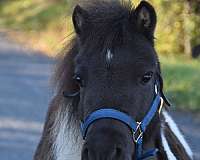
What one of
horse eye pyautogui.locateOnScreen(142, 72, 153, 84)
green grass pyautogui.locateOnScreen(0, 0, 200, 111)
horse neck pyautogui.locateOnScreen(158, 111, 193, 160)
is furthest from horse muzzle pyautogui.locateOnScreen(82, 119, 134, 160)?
green grass pyautogui.locateOnScreen(0, 0, 200, 111)

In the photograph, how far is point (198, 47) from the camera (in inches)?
628

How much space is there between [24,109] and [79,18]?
8.11 m

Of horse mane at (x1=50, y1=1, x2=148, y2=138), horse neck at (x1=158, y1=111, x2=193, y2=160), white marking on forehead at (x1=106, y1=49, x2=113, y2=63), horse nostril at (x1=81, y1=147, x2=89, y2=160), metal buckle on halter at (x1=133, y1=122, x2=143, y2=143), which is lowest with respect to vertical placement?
horse nostril at (x1=81, y1=147, x2=89, y2=160)

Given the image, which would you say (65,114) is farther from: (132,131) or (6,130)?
(6,130)

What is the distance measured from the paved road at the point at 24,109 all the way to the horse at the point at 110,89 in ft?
3.91

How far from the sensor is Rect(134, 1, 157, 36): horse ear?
386cm

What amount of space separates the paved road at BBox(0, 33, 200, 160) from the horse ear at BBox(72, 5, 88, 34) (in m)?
1.29

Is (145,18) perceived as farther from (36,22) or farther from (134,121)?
(36,22)

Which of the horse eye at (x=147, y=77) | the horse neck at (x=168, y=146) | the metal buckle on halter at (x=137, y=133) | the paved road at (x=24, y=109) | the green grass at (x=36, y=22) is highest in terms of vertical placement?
the green grass at (x=36, y=22)

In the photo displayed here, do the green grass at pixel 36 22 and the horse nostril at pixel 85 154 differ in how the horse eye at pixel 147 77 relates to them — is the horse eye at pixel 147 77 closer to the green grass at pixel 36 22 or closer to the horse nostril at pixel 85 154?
the horse nostril at pixel 85 154

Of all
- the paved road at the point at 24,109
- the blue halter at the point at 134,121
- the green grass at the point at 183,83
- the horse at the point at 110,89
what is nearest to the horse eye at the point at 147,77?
the horse at the point at 110,89

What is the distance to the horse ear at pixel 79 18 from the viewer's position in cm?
395

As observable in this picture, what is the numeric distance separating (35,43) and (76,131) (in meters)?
19.4

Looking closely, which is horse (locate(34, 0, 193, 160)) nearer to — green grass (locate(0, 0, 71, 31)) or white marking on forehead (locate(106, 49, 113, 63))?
white marking on forehead (locate(106, 49, 113, 63))
